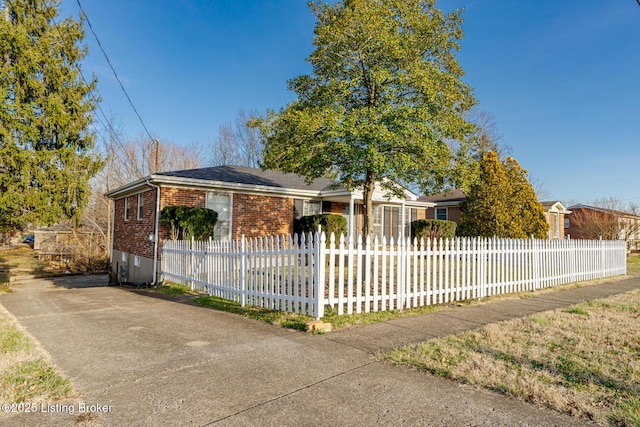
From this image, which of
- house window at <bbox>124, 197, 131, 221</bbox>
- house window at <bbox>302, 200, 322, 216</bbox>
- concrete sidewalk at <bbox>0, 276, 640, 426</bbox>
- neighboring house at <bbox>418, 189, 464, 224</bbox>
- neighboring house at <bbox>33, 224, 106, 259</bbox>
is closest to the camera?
concrete sidewalk at <bbox>0, 276, 640, 426</bbox>

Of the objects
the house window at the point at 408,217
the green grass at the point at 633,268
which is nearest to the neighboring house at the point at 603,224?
the green grass at the point at 633,268

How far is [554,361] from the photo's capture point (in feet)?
13.5

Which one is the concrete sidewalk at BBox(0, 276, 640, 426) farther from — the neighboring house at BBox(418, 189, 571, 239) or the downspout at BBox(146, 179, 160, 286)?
the neighboring house at BBox(418, 189, 571, 239)

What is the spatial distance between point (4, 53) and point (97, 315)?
11.2 m

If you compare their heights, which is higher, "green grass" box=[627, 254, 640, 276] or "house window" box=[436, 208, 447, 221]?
"house window" box=[436, 208, 447, 221]

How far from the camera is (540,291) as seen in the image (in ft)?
31.6

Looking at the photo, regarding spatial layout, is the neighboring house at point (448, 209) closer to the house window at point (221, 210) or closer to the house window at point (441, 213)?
the house window at point (441, 213)

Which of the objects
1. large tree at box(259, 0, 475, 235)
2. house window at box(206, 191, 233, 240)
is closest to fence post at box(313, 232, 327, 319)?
large tree at box(259, 0, 475, 235)

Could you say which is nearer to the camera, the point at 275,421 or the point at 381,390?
the point at 275,421

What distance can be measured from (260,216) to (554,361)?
39.7ft

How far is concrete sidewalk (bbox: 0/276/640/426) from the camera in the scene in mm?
2891

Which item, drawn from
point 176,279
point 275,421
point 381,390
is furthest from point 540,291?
point 176,279

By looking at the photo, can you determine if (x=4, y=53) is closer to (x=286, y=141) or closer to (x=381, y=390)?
(x=286, y=141)

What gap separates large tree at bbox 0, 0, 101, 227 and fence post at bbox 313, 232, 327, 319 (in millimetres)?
11791
